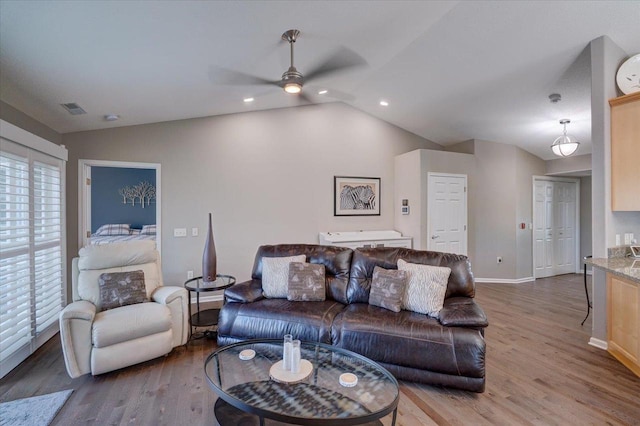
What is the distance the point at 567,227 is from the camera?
6.64 meters

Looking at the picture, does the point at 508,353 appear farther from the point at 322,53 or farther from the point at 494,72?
the point at 322,53

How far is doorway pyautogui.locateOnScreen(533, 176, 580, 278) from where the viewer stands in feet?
20.3

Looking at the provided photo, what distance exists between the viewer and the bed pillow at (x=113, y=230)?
6.83 m

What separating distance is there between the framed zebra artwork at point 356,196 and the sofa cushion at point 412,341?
116 inches

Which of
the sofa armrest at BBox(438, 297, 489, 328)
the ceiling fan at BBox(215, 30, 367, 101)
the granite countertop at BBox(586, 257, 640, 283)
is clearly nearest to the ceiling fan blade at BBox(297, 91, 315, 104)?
the ceiling fan at BBox(215, 30, 367, 101)

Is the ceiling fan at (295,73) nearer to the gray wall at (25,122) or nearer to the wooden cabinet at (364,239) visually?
the gray wall at (25,122)

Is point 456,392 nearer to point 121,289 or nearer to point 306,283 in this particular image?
point 306,283

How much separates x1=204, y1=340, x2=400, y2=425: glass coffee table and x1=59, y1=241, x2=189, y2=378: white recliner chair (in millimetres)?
928

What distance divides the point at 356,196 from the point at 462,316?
3.38 m

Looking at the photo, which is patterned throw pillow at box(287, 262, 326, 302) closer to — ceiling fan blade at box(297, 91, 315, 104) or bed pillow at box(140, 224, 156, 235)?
ceiling fan blade at box(297, 91, 315, 104)

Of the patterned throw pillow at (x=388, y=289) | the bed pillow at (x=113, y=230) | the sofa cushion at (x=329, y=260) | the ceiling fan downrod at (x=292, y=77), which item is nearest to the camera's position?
the ceiling fan downrod at (x=292, y=77)

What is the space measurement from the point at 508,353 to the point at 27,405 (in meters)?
3.87

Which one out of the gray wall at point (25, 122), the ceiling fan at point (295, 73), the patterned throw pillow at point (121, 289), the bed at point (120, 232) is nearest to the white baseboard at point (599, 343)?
the ceiling fan at point (295, 73)

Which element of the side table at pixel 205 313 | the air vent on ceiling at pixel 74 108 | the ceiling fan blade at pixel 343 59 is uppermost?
the ceiling fan blade at pixel 343 59
